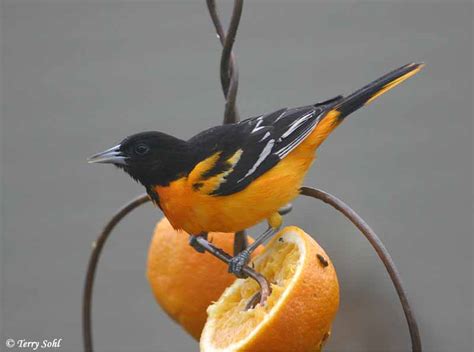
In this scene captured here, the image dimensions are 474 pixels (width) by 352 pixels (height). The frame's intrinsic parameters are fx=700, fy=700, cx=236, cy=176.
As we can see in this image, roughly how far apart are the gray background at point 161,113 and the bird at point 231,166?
148cm

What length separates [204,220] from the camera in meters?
1.65

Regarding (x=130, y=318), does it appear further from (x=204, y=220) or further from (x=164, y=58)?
(x=204, y=220)

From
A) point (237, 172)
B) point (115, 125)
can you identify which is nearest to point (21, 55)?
point (115, 125)

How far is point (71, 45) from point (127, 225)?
1.08 m

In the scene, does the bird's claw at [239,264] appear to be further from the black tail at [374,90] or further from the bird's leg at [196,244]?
the black tail at [374,90]

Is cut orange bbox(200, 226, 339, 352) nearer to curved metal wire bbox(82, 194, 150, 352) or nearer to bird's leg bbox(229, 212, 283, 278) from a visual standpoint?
bird's leg bbox(229, 212, 283, 278)

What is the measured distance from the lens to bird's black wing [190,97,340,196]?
165cm

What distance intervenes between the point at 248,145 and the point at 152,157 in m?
0.23

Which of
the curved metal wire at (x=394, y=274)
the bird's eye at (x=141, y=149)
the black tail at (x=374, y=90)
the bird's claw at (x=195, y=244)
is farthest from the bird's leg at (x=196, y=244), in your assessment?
the black tail at (x=374, y=90)

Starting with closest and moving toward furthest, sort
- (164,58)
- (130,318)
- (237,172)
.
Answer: (237,172), (130,318), (164,58)

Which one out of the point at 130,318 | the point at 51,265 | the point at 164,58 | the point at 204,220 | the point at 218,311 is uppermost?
the point at 164,58

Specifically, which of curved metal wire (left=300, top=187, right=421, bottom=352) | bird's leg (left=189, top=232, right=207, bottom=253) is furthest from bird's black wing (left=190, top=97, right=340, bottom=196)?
curved metal wire (left=300, top=187, right=421, bottom=352)

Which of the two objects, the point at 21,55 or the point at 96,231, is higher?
the point at 21,55

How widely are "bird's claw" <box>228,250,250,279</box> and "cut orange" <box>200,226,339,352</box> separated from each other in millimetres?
73
